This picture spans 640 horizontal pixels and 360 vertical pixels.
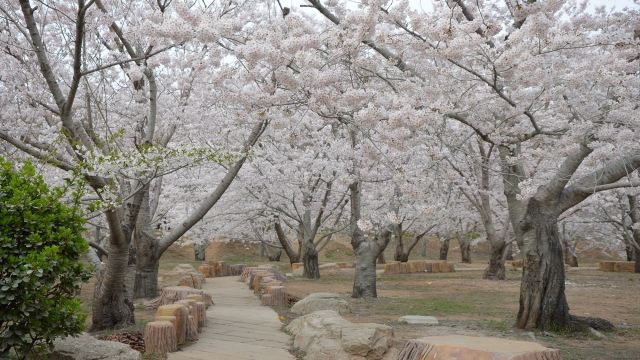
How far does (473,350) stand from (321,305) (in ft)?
22.8

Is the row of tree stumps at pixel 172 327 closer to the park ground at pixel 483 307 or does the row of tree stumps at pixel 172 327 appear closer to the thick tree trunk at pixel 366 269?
the park ground at pixel 483 307

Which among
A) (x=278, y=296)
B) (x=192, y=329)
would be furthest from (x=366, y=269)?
(x=192, y=329)

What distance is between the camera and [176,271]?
17984 millimetres

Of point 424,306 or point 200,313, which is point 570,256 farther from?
point 200,313

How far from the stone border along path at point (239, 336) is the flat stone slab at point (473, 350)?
9.05 feet

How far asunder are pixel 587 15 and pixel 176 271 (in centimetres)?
1343

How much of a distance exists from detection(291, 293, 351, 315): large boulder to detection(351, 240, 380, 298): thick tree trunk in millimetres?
2960

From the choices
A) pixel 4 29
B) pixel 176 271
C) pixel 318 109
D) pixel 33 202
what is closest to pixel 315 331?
pixel 318 109

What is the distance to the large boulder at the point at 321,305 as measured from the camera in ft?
37.0

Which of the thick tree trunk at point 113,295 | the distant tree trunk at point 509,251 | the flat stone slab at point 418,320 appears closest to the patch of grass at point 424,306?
the flat stone slab at point 418,320

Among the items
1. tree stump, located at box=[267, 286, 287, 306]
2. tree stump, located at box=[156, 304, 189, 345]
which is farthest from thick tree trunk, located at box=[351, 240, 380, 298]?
tree stump, located at box=[156, 304, 189, 345]

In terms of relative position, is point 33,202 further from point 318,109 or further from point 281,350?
point 281,350

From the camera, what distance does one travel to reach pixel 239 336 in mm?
8930

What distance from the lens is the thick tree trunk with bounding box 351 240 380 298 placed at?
14.6 m
